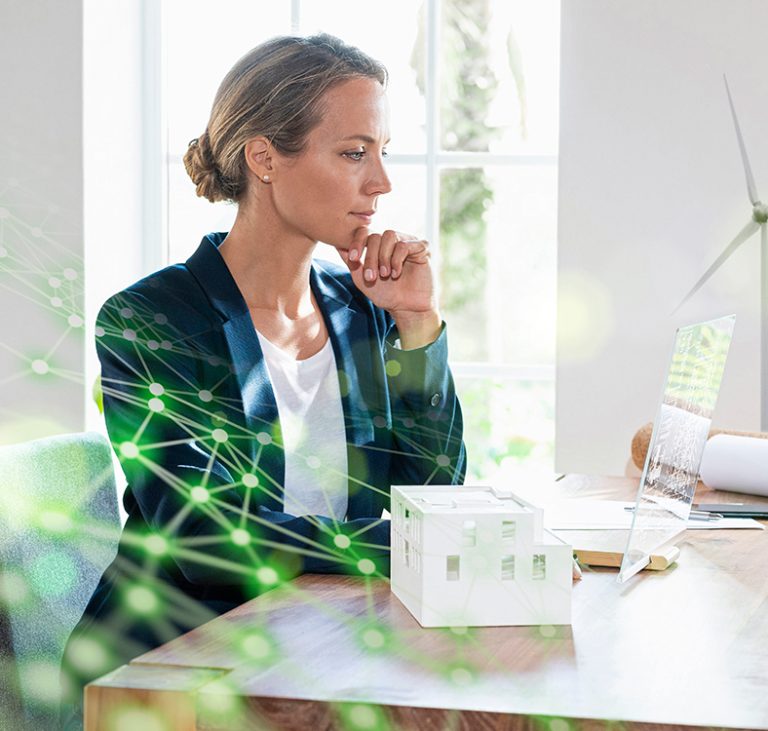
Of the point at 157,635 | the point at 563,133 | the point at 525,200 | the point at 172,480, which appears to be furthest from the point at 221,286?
the point at 525,200

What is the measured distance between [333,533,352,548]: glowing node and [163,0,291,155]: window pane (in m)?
2.80

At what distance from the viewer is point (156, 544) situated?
1.36 metres

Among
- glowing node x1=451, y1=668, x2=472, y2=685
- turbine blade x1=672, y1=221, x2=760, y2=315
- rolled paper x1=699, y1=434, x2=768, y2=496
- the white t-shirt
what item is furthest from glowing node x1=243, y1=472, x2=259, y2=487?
turbine blade x1=672, y1=221, x2=760, y2=315

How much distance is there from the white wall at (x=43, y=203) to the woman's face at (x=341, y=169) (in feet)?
6.74

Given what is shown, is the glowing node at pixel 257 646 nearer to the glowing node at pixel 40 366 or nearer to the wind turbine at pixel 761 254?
the wind turbine at pixel 761 254

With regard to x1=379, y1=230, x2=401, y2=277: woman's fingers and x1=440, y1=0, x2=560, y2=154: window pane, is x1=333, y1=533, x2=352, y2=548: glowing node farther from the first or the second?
x1=440, y1=0, x2=560, y2=154: window pane

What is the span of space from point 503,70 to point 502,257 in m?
0.60

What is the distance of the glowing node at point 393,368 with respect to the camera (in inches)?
65.6

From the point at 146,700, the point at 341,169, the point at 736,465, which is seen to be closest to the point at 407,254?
the point at 341,169

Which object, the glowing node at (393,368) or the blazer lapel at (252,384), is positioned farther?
the glowing node at (393,368)

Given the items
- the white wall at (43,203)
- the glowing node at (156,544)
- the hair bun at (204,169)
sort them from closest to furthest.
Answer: the glowing node at (156,544) → the hair bun at (204,169) → the white wall at (43,203)

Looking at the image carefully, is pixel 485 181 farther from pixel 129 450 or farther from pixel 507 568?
pixel 507 568

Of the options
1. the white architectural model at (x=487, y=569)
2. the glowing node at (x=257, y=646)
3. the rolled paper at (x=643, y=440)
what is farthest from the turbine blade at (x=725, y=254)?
the glowing node at (x=257, y=646)

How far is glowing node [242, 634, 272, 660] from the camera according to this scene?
2.95ft
